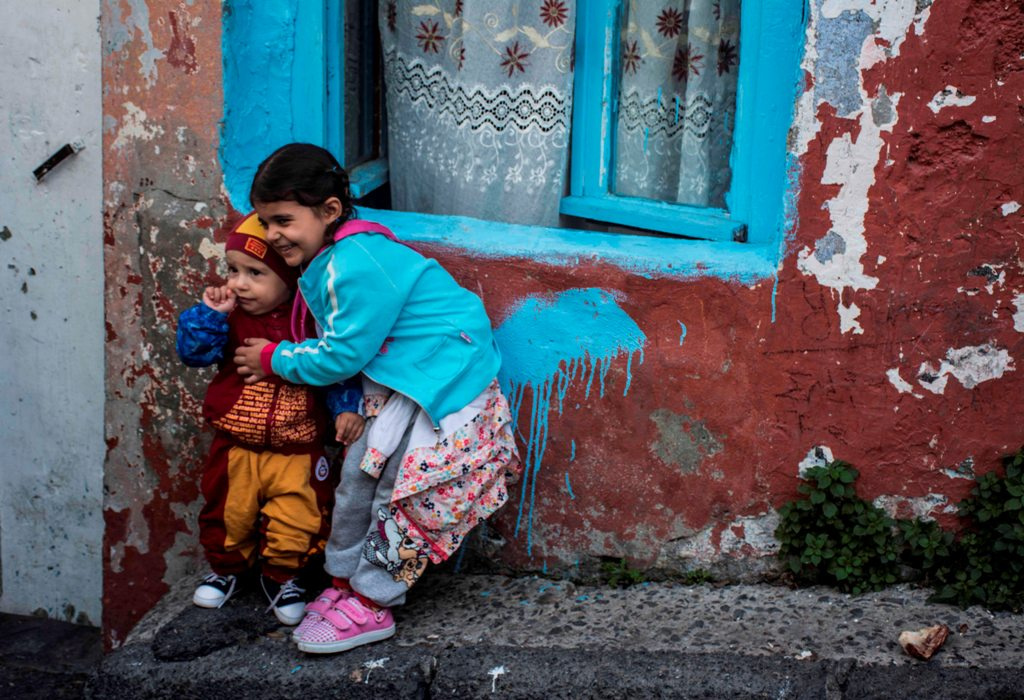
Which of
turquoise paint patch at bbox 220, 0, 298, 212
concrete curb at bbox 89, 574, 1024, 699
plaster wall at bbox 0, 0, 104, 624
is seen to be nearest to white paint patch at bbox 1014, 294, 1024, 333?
concrete curb at bbox 89, 574, 1024, 699

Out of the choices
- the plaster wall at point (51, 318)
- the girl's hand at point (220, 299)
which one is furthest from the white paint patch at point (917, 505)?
the plaster wall at point (51, 318)

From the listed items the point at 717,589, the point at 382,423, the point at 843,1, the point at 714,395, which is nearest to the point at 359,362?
the point at 382,423

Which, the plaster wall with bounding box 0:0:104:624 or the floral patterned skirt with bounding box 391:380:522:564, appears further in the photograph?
the plaster wall with bounding box 0:0:104:624

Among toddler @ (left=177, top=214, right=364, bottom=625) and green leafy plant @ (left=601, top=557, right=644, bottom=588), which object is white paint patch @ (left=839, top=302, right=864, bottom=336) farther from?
toddler @ (left=177, top=214, right=364, bottom=625)

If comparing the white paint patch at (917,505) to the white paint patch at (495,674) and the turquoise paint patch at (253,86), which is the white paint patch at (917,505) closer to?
the white paint patch at (495,674)

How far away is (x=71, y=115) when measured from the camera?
3.43 m

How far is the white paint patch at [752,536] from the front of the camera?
2.85 m

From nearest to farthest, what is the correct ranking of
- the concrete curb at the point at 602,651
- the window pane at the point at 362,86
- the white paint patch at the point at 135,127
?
the concrete curb at the point at 602,651 → the white paint patch at the point at 135,127 → the window pane at the point at 362,86

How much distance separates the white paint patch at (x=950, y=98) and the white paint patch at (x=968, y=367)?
1.95 ft

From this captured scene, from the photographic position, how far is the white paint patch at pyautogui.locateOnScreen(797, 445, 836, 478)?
2.78 metres

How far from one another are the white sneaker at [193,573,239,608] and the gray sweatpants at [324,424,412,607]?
1.32 feet

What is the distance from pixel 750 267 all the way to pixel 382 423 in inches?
40.3

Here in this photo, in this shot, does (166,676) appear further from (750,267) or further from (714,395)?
(750,267)

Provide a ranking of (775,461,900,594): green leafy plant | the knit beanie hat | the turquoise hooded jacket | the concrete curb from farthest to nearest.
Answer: (775,461,900,594): green leafy plant
the knit beanie hat
the turquoise hooded jacket
the concrete curb
